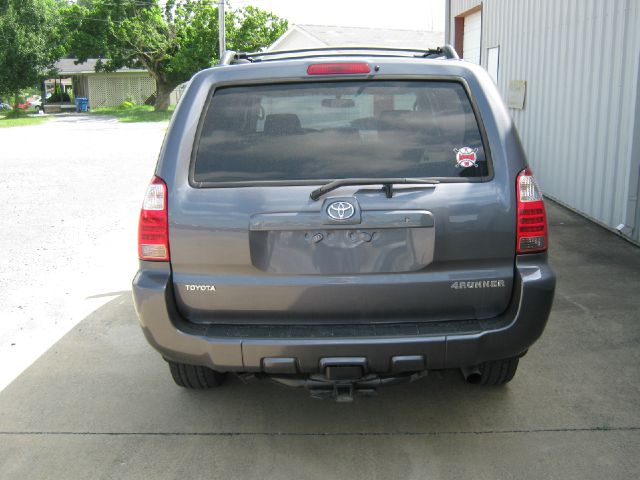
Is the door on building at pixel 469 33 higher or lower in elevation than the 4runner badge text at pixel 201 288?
higher

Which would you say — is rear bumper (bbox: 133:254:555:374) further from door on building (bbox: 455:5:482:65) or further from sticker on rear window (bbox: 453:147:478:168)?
door on building (bbox: 455:5:482:65)

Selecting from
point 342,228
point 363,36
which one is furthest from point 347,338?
point 363,36

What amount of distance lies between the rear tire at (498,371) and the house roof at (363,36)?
100ft

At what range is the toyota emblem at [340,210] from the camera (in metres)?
3.13

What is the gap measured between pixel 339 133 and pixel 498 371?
5.42 feet

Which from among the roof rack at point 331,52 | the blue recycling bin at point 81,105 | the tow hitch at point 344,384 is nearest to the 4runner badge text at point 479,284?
the tow hitch at point 344,384

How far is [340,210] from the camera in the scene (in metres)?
3.14

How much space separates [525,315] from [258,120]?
5.04 feet

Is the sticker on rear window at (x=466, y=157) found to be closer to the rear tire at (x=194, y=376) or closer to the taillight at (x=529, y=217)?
the taillight at (x=529, y=217)

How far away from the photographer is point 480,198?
3232 millimetres

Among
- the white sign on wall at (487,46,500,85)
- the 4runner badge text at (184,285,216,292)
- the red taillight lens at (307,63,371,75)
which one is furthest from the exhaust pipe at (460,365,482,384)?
the white sign on wall at (487,46,500,85)

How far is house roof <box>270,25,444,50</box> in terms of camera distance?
A: 3375 centimetres

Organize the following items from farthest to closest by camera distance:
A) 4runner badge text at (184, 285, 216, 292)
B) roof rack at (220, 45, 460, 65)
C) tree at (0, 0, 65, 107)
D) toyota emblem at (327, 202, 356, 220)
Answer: tree at (0, 0, 65, 107), roof rack at (220, 45, 460, 65), 4runner badge text at (184, 285, 216, 292), toyota emblem at (327, 202, 356, 220)

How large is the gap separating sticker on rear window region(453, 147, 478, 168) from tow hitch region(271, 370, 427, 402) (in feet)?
3.24
